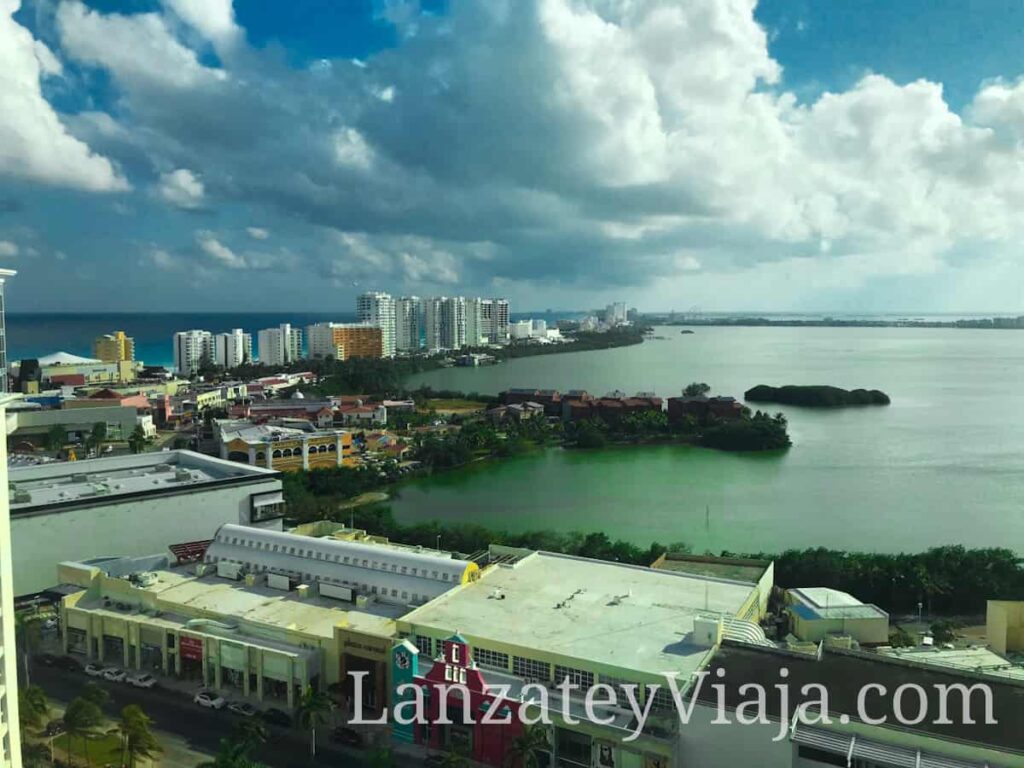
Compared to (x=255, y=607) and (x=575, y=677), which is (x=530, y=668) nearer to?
(x=575, y=677)

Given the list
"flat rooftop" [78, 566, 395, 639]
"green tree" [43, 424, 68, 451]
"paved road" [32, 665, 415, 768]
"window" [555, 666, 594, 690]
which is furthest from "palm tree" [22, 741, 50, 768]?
"green tree" [43, 424, 68, 451]

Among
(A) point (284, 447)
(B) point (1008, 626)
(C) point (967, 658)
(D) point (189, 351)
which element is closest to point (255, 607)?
(C) point (967, 658)

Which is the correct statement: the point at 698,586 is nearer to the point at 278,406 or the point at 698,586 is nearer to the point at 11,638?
the point at 11,638

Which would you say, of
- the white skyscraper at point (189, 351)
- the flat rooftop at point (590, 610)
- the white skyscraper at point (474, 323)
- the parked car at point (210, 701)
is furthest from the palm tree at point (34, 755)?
the white skyscraper at point (474, 323)

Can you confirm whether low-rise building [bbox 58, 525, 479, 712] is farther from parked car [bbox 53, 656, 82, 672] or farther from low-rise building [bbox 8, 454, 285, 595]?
low-rise building [bbox 8, 454, 285, 595]

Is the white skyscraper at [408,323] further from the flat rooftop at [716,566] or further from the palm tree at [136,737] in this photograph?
the palm tree at [136,737]

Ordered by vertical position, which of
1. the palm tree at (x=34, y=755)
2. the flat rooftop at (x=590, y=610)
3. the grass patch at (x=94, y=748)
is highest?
the flat rooftop at (x=590, y=610)
